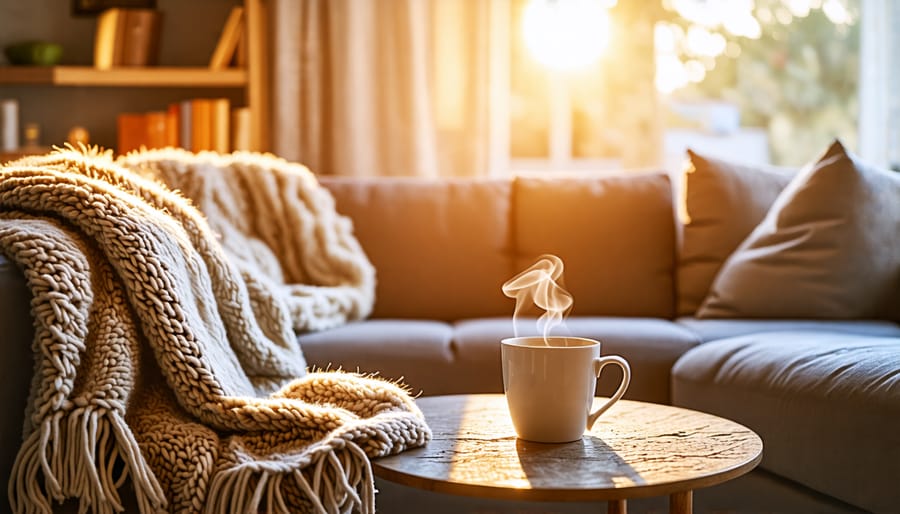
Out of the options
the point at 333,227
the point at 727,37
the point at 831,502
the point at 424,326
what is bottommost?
the point at 831,502

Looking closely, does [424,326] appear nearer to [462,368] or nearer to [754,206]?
[462,368]

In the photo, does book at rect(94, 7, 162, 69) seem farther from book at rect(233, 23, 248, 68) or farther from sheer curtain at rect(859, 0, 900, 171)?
sheer curtain at rect(859, 0, 900, 171)

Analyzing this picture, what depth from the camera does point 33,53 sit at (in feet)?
11.6

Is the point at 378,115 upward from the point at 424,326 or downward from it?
upward

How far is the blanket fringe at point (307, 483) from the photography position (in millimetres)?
1087

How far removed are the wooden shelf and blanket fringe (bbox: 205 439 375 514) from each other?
268 cm

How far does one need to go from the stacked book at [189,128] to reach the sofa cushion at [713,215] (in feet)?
5.43

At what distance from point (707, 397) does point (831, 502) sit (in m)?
0.37

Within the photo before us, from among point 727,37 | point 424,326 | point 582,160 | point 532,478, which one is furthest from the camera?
point 727,37

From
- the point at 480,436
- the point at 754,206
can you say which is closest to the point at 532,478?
the point at 480,436

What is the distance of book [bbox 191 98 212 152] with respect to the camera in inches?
140

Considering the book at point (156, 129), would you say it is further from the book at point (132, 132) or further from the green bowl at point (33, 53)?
the green bowl at point (33, 53)

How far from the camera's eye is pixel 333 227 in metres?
2.55

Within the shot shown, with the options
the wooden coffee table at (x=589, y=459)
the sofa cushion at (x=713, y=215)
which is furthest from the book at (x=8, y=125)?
the wooden coffee table at (x=589, y=459)
